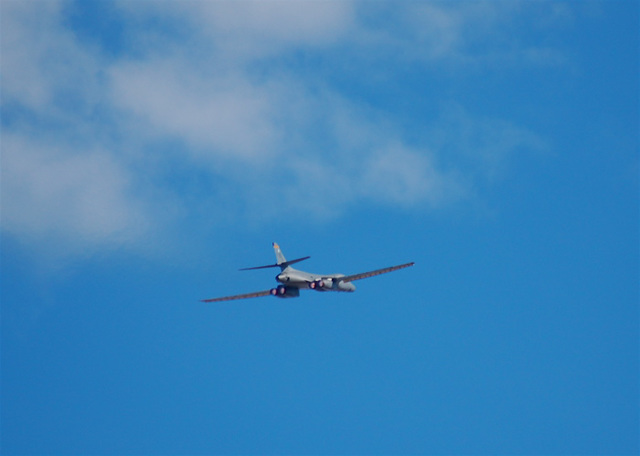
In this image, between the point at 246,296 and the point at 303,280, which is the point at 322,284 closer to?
the point at 303,280

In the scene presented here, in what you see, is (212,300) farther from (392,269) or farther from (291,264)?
(392,269)

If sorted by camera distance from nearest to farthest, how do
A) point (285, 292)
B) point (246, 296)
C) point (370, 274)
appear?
point (370, 274) < point (285, 292) < point (246, 296)

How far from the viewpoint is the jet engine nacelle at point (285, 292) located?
298 feet

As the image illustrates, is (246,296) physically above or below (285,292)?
above

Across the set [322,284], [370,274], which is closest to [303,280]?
[322,284]

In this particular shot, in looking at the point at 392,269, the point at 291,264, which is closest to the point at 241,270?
the point at 291,264

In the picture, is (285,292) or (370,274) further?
(285,292)

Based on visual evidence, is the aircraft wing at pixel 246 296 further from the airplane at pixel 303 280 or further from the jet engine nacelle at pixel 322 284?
the jet engine nacelle at pixel 322 284

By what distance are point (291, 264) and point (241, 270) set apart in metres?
5.63

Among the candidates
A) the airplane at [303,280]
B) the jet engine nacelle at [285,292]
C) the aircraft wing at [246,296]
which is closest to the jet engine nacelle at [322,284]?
the airplane at [303,280]

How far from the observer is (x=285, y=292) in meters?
91.0

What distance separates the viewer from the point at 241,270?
86125 mm

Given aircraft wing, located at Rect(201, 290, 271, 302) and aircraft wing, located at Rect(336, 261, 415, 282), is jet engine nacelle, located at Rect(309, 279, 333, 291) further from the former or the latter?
aircraft wing, located at Rect(201, 290, 271, 302)

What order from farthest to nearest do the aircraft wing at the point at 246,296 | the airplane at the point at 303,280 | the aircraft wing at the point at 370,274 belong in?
1. the aircraft wing at the point at 246,296
2. the airplane at the point at 303,280
3. the aircraft wing at the point at 370,274
